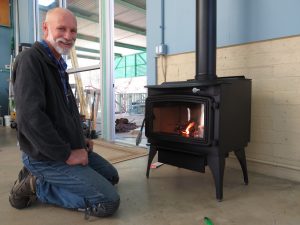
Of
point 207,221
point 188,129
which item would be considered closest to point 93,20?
point 188,129

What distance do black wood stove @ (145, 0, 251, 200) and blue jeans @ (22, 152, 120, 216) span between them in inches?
21.3

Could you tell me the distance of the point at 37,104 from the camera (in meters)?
1.22

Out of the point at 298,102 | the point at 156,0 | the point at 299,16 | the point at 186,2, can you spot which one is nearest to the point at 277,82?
the point at 298,102

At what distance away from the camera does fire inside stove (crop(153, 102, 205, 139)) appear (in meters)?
1.66

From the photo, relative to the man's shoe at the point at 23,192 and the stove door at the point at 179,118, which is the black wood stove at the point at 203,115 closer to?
the stove door at the point at 179,118

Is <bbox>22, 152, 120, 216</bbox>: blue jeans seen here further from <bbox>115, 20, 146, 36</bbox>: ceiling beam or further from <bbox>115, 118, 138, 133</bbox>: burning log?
<bbox>115, 20, 146, 36</bbox>: ceiling beam

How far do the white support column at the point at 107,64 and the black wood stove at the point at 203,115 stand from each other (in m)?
1.65

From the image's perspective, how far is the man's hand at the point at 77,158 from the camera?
1319mm

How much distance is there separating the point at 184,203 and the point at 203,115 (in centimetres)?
52

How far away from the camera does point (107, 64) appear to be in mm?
3424

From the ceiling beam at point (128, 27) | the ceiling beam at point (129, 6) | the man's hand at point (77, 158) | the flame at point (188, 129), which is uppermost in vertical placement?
the ceiling beam at point (129, 6)

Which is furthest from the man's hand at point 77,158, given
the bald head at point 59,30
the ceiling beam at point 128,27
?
the ceiling beam at point 128,27

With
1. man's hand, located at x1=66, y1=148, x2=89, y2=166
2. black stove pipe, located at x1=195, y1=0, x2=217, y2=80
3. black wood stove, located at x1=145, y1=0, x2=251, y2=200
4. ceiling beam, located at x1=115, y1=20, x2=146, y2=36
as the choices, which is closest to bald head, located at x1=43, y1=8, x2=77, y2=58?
man's hand, located at x1=66, y1=148, x2=89, y2=166

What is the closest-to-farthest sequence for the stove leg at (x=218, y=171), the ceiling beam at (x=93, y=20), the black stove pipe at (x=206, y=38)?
the stove leg at (x=218, y=171) → the black stove pipe at (x=206, y=38) → the ceiling beam at (x=93, y=20)
